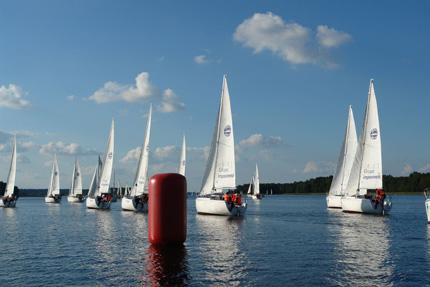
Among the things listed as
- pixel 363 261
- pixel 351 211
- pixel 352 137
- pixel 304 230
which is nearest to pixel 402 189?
pixel 352 137

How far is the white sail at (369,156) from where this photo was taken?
1924 inches

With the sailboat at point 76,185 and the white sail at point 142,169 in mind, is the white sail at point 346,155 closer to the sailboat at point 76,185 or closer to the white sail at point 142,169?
the white sail at point 142,169

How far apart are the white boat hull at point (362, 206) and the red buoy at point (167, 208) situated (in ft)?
105

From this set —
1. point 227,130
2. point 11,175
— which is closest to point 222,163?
point 227,130

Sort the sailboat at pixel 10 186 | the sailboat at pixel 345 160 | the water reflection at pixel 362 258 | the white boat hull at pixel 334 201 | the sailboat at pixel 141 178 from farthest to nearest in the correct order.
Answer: the sailboat at pixel 10 186, the white boat hull at pixel 334 201, the sailboat at pixel 345 160, the sailboat at pixel 141 178, the water reflection at pixel 362 258

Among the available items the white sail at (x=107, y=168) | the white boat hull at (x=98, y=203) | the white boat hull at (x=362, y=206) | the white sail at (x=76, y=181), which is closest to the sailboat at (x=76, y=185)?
the white sail at (x=76, y=181)

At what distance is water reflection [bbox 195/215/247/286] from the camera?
16297 mm

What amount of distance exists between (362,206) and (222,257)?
31.5m

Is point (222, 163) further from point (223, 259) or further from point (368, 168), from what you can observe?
point (223, 259)

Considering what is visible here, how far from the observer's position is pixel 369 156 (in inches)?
1938

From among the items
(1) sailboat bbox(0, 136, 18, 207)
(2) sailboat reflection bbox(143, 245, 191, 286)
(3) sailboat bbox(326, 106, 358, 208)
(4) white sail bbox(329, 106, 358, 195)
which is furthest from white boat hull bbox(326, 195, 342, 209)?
(1) sailboat bbox(0, 136, 18, 207)

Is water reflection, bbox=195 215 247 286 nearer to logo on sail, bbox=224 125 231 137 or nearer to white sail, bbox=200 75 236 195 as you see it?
white sail, bbox=200 75 236 195

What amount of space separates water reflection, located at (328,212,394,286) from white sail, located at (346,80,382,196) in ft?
50.5

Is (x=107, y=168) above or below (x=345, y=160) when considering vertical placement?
below
